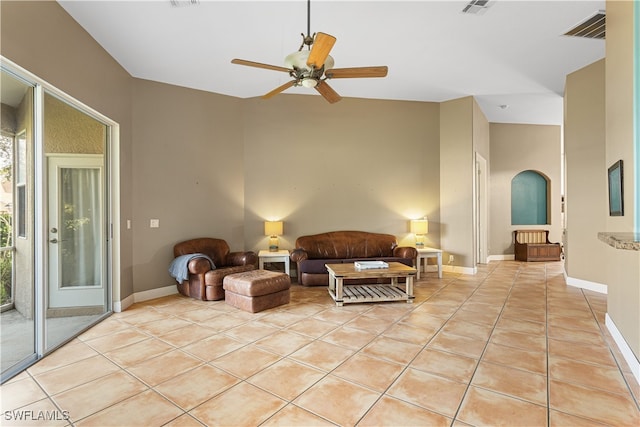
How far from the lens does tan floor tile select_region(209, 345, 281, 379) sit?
2.51 meters

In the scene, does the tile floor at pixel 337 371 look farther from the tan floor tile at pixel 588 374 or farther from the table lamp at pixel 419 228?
the table lamp at pixel 419 228

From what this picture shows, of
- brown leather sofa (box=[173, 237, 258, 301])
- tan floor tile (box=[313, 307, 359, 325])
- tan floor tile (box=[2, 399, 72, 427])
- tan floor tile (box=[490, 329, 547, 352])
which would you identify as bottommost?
tan floor tile (box=[2, 399, 72, 427])

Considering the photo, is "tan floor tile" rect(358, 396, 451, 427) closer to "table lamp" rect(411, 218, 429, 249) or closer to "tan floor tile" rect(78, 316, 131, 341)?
"tan floor tile" rect(78, 316, 131, 341)

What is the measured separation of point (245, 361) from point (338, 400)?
907mm

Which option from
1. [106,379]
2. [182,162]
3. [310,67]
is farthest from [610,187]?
[182,162]

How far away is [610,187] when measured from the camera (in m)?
3.12

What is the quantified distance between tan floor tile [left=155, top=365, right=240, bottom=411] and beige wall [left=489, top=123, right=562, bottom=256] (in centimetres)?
758

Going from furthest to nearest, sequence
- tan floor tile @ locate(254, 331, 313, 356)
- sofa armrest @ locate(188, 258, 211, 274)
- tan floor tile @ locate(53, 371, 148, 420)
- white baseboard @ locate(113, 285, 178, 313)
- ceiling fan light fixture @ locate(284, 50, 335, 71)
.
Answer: sofa armrest @ locate(188, 258, 211, 274) < white baseboard @ locate(113, 285, 178, 313) < tan floor tile @ locate(254, 331, 313, 356) < ceiling fan light fixture @ locate(284, 50, 335, 71) < tan floor tile @ locate(53, 371, 148, 420)

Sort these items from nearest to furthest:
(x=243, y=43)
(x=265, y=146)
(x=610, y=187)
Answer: (x=610, y=187) < (x=243, y=43) < (x=265, y=146)

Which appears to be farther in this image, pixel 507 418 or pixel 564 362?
pixel 564 362

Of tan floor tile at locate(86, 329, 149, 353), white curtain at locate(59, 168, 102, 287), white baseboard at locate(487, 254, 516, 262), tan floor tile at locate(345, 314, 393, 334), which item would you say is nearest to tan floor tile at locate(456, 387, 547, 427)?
tan floor tile at locate(345, 314, 393, 334)

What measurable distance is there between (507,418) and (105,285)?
4256mm

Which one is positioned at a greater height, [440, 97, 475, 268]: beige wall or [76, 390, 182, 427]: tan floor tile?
[440, 97, 475, 268]: beige wall

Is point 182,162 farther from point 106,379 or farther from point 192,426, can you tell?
point 192,426
